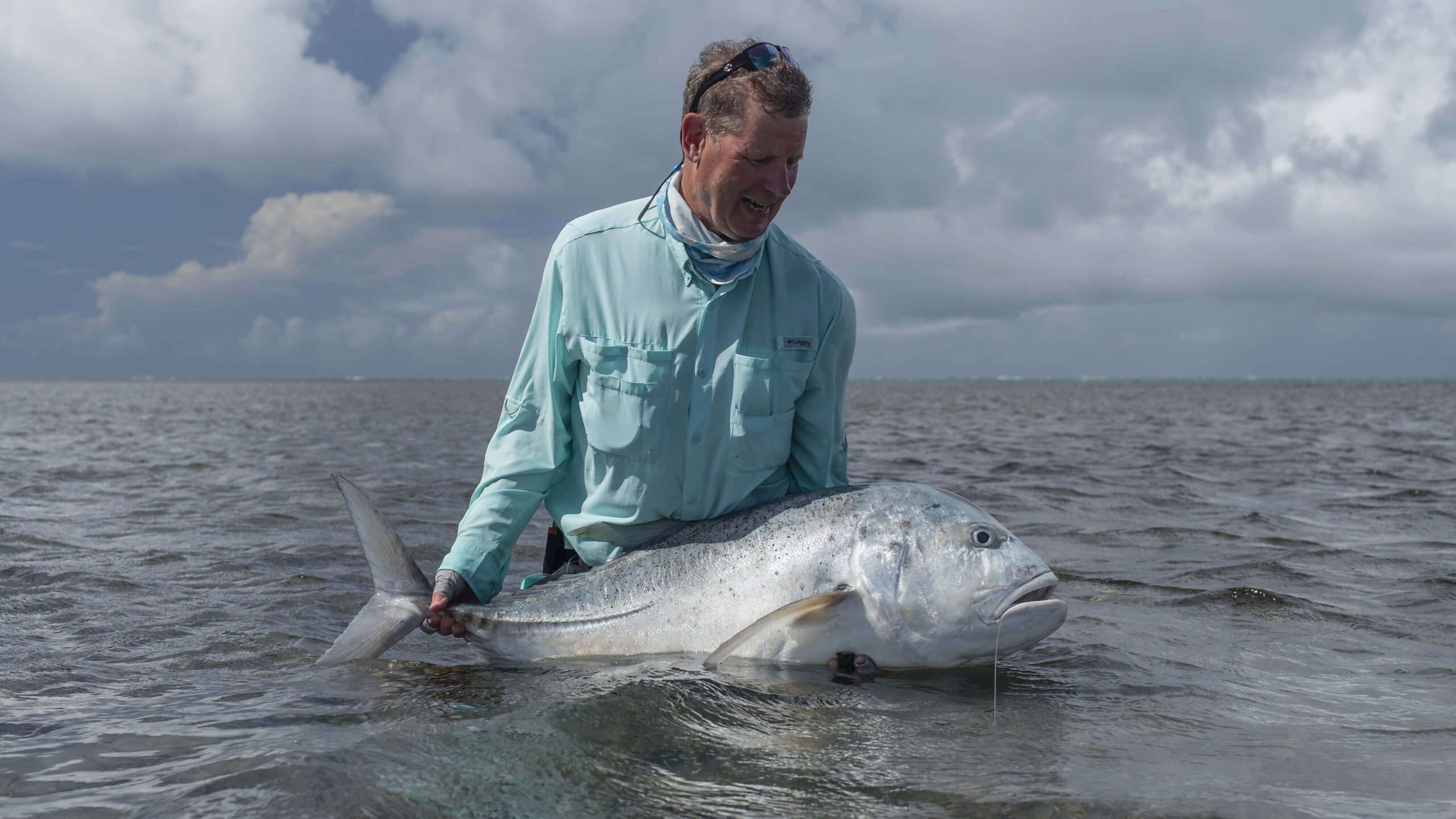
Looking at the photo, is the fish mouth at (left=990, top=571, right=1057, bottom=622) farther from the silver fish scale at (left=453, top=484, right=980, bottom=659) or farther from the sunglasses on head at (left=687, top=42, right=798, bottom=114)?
the sunglasses on head at (left=687, top=42, right=798, bottom=114)

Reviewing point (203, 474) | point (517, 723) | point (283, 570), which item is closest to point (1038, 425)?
point (203, 474)

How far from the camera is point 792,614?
144 inches

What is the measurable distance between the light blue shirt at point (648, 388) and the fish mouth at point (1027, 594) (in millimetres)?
1101

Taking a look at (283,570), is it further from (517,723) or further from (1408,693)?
(1408,693)

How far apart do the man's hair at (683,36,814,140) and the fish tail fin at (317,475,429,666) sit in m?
1.96

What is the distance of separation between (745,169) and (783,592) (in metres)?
1.59

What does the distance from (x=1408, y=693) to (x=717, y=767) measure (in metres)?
2.78

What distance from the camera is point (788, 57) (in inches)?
154

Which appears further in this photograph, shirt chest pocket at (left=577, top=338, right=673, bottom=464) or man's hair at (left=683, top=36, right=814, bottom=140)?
shirt chest pocket at (left=577, top=338, right=673, bottom=464)

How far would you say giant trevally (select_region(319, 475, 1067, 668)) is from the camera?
11.9ft

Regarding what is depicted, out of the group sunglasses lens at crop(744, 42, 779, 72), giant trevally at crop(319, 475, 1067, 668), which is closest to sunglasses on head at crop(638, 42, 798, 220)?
sunglasses lens at crop(744, 42, 779, 72)

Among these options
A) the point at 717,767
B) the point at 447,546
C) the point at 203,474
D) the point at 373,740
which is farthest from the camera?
the point at 203,474

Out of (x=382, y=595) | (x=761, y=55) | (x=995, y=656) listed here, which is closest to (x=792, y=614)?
(x=995, y=656)

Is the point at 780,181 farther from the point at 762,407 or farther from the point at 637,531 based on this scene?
the point at 637,531
